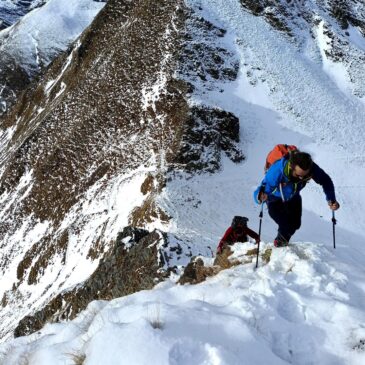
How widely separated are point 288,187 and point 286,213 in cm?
70

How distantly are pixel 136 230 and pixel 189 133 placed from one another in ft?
38.5

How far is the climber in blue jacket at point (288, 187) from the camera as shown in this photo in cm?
660

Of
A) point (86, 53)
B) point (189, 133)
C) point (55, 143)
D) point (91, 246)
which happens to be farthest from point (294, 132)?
point (86, 53)

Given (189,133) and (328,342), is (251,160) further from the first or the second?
(328,342)

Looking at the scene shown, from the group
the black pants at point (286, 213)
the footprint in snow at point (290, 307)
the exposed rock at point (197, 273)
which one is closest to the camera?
the footprint in snow at point (290, 307)

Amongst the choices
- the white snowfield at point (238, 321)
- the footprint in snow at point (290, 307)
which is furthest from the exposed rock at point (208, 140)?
the footprint in snow at point (290, 307)

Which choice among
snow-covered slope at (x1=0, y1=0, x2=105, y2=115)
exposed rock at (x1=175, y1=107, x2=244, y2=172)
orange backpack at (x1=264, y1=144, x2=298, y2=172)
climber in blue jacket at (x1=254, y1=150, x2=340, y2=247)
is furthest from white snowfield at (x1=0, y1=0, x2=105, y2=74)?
climber in blue jacket at (x1=254, y1=150, x2=340, y2=247)

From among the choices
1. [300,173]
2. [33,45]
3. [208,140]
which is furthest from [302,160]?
[33,45]

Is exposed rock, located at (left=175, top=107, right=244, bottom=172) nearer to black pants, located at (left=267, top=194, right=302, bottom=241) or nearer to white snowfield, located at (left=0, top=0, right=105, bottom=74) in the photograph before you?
black pants, located at (left=267, top=194, right=302, bottom=241)

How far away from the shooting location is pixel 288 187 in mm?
7129

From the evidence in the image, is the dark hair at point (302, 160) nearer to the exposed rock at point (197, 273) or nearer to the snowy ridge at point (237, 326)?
the snowy ridge at point (237, 326)

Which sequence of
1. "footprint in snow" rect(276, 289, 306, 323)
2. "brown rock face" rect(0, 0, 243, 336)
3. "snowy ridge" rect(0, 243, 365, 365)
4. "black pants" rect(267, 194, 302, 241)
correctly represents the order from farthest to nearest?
"brown rock face" rect(0, 0, 243, 336) < "black pants" rect(267, 194, 302, 241) < "footprint in snow" rect(276, 289, 306, 323) < "snowy ridge" rect(0, 243, 365, 365)

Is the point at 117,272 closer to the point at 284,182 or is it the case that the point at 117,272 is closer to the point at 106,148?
the point at 284,182

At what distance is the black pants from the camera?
755 cm
